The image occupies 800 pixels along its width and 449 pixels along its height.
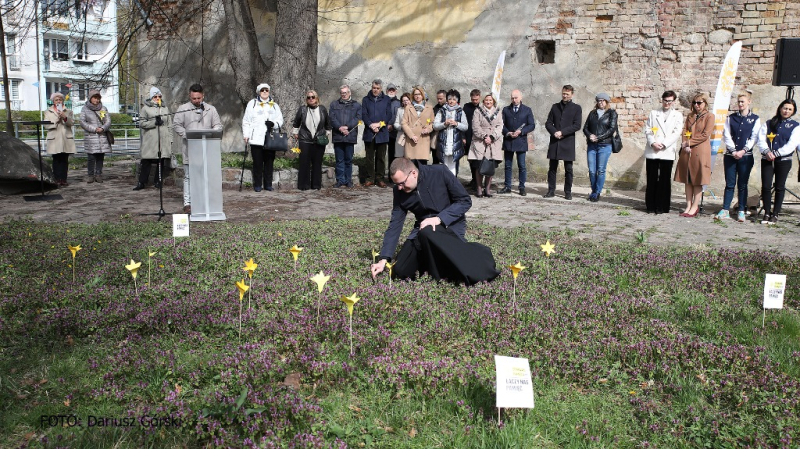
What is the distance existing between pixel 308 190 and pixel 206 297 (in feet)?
26.1

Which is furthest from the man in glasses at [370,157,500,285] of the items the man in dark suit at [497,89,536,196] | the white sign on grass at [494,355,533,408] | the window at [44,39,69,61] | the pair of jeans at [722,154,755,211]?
the window at [44,39,69,61]

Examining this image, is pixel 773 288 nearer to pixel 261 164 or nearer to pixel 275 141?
pixel 275 141

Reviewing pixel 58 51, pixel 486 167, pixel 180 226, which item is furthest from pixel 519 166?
pixel 58 51

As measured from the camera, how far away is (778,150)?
10727 mm

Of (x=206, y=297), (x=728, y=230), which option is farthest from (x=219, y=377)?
(x=728, y=230)

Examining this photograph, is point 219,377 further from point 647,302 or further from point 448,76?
point 448,76

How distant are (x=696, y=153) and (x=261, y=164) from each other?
745 cm

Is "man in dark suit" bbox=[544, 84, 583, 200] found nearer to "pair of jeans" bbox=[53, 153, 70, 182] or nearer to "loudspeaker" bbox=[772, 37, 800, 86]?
"loudspeaker" bbox=[772, 37, 800, 86]

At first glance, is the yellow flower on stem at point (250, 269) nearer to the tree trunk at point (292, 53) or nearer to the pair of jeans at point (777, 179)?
the pair of jeans at point (777, 179)

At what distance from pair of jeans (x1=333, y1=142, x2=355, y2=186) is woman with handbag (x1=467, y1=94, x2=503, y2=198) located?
2352mm

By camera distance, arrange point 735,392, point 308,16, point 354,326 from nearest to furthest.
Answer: point 735,392 → point 354,326 → point 308,16

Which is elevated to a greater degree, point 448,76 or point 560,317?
point 448,76

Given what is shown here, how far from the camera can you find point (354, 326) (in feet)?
17.2

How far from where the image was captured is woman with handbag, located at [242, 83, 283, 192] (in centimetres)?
1306
